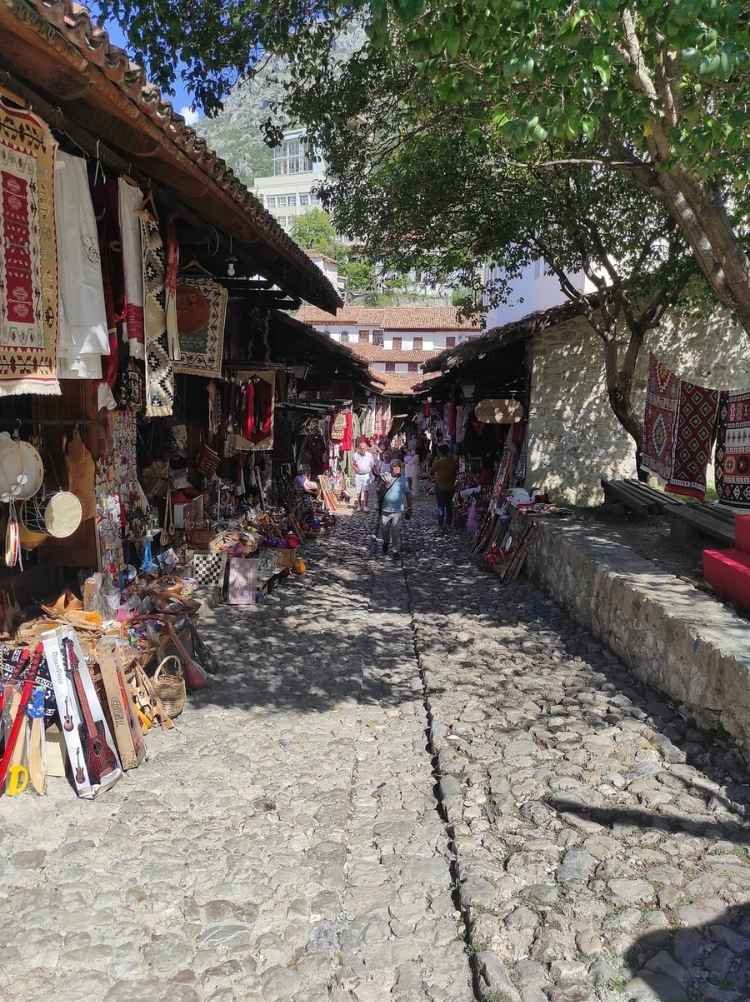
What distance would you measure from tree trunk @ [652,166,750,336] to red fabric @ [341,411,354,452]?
15.2m

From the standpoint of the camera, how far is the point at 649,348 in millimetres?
13023

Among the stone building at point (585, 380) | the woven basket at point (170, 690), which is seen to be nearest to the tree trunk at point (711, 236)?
the woven basket at point (170, 690)

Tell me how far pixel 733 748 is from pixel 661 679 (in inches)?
43.4

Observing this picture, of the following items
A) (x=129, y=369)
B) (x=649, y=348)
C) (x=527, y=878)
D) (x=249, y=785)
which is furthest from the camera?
(x=649, y=348)

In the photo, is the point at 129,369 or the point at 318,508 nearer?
the point at 129,369

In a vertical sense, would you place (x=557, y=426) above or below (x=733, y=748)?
above

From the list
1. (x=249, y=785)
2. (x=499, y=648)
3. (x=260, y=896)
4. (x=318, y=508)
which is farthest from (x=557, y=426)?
(x=260, y=896)

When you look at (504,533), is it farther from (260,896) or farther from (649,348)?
(260,896)

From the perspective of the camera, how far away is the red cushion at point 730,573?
19.8 ft

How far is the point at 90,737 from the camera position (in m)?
4.46

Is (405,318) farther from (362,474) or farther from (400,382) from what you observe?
(362,474)

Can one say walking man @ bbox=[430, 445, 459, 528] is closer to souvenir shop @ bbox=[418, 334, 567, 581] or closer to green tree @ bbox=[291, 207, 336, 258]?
souvenir shop @ bbox=[418, 334, 567, 581]

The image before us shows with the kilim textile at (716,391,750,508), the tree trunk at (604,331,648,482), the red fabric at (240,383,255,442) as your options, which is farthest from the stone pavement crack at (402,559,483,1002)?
the tree trunk at (604,331,648,482)

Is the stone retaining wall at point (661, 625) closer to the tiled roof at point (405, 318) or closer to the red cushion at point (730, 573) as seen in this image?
the red cushion at point (730, 573)
